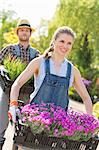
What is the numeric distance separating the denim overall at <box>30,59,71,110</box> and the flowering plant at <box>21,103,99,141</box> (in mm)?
253

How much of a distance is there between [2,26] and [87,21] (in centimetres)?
949

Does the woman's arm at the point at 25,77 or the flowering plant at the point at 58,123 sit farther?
the woman's arm at the point at 25,77

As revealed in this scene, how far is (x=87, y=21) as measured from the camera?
19.8m

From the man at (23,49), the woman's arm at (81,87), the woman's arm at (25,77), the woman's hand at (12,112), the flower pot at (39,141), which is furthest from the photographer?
the man at (23,49)

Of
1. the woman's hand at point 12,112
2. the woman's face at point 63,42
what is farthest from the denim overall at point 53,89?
the woman's hand at point 12,112

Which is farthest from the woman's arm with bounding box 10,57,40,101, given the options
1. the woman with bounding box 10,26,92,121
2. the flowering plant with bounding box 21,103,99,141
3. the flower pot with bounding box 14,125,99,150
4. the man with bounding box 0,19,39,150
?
the man with bounding box 0,19,39,150

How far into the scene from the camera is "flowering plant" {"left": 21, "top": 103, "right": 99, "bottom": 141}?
8.58 feet

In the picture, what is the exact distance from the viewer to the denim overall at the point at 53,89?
3.08m

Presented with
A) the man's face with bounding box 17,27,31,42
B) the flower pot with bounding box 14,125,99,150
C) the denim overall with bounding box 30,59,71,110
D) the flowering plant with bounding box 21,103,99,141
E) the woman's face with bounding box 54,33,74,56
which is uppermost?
the woman's face with bounding box 54,33,74,56

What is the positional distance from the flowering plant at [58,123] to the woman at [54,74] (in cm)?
26

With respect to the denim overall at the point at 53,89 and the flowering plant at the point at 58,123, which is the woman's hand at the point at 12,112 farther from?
the denim overall at the point at 53,89

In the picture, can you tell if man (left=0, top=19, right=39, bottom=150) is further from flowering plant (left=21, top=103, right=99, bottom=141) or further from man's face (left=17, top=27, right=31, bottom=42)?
flowering plant (left=21, top=103, right=99, bottom=141)

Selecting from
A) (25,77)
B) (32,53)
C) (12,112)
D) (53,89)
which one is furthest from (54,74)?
(32,53)

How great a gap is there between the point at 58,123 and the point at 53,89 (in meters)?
0.49
